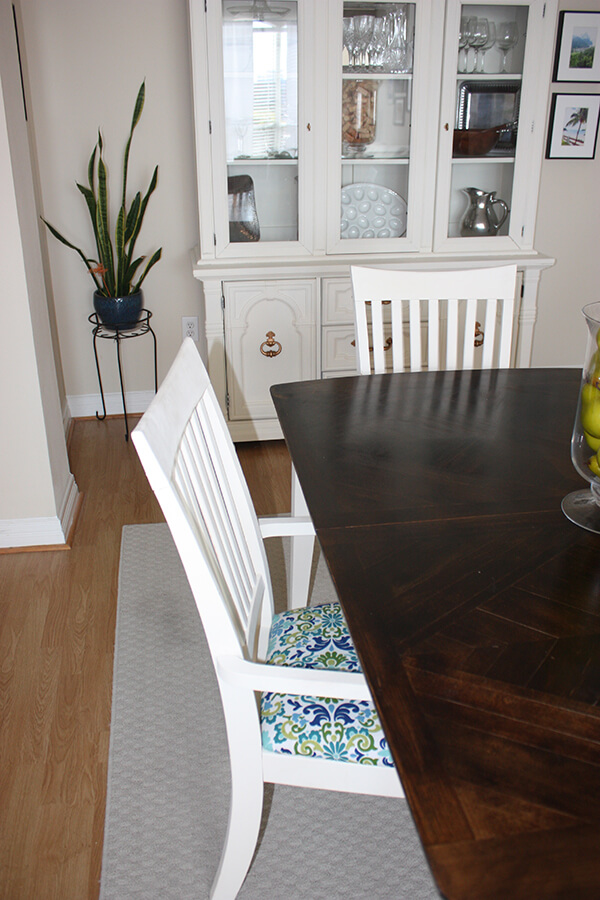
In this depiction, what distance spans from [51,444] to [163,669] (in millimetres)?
885

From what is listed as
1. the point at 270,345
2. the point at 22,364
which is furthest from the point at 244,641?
the point at 270,345

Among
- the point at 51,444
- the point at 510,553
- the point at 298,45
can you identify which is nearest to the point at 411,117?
the point at 298,45

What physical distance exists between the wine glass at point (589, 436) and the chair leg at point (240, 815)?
23.6 inches

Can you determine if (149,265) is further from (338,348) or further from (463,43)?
(463,43)

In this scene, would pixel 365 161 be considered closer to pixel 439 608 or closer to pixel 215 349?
pixel 215 349

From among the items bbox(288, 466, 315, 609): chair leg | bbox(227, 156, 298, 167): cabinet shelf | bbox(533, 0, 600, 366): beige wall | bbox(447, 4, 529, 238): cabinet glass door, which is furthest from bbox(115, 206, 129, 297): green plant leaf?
bbox(533, 0, 600, 366): beige wall

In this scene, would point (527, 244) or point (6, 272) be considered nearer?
point (6, 272)

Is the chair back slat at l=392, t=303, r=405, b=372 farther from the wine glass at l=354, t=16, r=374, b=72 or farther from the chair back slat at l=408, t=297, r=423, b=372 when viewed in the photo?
the wine glass at l=354, t=16, r=374, b=72

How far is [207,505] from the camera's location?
3.71ft

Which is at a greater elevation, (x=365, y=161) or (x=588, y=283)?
(x=365, y=161)

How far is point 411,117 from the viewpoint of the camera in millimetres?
2730

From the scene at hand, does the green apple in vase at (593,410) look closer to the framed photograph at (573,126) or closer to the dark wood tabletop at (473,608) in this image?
the dark wood tabletop at (473,608)

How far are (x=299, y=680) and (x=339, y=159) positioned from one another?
2250 millimetres

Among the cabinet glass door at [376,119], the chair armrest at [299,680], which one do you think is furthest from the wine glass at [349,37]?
the chair armrest at [299,680]
